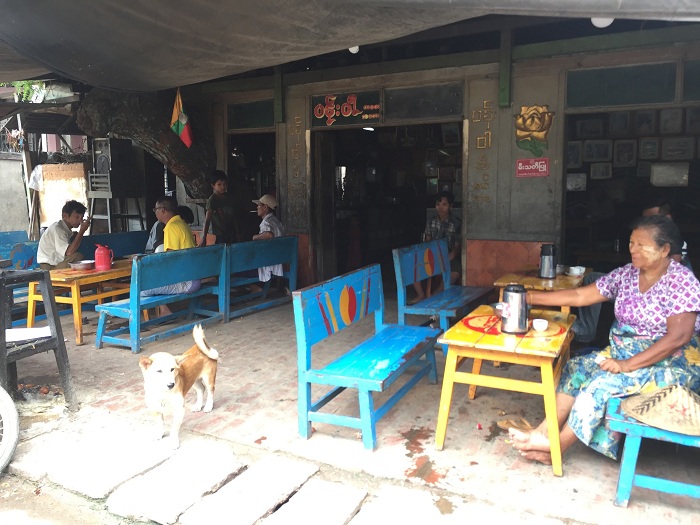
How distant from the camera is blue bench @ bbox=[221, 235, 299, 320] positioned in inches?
257

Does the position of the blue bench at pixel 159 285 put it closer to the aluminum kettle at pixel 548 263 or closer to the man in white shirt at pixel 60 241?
the man in white shirt at pixel 60 241

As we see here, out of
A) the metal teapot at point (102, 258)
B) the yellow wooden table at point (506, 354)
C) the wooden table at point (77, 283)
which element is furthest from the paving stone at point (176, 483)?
the metal teapot at point (102, 258)

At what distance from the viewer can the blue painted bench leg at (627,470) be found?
271cm

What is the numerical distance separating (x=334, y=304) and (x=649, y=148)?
7601 millimetres

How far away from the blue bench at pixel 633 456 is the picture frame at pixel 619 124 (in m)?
7.57

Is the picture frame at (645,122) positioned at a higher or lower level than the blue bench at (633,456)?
higher

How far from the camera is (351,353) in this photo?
3701 millimetres

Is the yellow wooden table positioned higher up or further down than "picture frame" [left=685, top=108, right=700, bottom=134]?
further down

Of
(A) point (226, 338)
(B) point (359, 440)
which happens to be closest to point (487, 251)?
(A) point (226, 338)

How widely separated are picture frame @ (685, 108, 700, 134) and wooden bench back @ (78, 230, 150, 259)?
8.74 meters

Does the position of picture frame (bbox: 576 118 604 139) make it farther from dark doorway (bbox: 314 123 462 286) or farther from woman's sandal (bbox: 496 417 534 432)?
woman's sandal (bbox: 496 417 534 432)

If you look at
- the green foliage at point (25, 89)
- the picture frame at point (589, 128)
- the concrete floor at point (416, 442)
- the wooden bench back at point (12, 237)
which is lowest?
the concrete floor at point (416, 442)

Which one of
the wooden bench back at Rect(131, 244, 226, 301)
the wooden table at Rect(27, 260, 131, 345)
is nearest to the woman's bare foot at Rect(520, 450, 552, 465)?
the wooden bench back at Rect(131, 244, 226, 301)

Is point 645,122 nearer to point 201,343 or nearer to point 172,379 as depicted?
point 201,343
